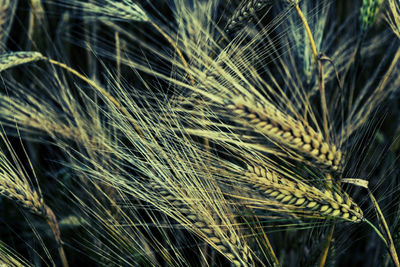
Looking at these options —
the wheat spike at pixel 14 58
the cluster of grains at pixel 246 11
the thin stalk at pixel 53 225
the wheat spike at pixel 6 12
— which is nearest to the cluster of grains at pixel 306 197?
the cluster of grains at pixel 246 11

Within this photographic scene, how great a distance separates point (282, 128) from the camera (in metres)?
0.56

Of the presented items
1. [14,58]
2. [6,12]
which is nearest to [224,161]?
[14,58]

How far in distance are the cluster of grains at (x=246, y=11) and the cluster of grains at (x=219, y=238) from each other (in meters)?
0.35

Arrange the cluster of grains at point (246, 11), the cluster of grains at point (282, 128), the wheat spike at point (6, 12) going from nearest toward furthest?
1. the cluster of grains at point (282, 128)
2. the cluster of grains at point (246, 11)
3. the wheat spike at point (6, 12)

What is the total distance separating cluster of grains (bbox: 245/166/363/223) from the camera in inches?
23.8

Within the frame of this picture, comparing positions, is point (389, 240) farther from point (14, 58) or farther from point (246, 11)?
point (14, 58)

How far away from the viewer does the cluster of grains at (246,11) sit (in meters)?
0.74

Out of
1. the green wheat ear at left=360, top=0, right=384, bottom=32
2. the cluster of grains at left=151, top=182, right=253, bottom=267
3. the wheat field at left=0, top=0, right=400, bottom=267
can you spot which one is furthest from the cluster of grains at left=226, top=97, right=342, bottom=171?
the green wheat ear at left=360, top=0, right=384, bottom=32

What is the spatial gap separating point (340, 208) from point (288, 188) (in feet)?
0.30

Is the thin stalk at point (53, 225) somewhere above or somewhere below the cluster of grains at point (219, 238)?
below

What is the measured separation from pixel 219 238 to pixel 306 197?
0.52 feet

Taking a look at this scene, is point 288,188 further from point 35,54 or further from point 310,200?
point 35,54

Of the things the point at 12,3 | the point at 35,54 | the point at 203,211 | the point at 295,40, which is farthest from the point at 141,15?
the point at 12,3

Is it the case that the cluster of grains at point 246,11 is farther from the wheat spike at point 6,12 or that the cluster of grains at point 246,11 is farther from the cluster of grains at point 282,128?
the wheat spike at point 6,12
